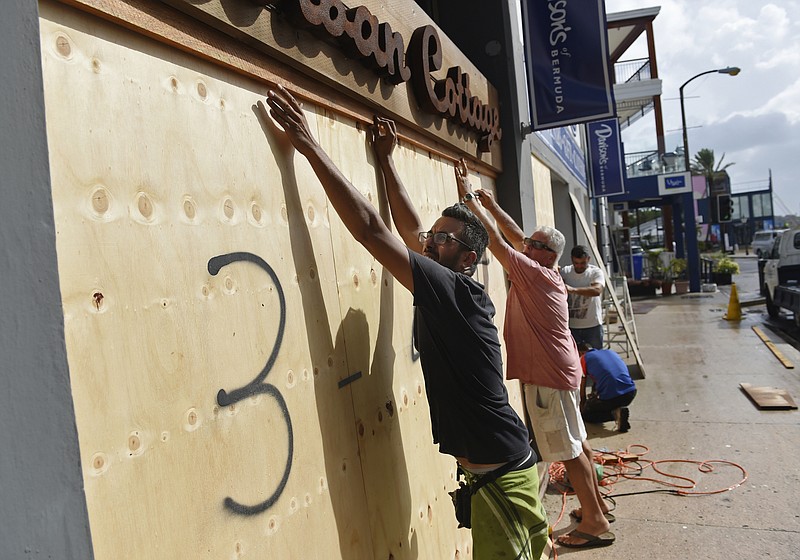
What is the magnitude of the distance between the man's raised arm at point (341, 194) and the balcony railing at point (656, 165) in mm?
22539

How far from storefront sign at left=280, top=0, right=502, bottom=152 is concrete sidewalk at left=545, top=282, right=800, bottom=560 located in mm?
3244

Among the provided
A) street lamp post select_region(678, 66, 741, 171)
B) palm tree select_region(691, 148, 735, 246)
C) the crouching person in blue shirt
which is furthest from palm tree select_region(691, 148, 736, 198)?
the crouching person in blue shirt

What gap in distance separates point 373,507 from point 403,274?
1.06 meters

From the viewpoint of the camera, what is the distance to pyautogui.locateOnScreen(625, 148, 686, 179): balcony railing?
23281mm

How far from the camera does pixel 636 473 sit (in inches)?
227

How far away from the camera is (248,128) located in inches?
86.1

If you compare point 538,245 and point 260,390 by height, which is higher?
point 538,245

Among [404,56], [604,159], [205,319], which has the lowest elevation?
[205,319]

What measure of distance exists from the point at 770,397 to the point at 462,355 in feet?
22.0

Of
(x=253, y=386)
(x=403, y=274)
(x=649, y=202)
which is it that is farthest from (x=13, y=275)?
(x=649, y=202)

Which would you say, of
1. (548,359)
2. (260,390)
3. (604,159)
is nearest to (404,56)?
(548,359)

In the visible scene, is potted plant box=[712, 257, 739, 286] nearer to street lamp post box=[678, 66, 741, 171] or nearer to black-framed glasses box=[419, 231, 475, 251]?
street lamp post box=[678, 66, 741, 171]

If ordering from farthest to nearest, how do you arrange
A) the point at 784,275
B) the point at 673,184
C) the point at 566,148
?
1. the point at 673,184
2. the point at 784,275
3. the point at 566,148

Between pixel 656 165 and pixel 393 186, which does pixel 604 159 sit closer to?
pixel 656 165
